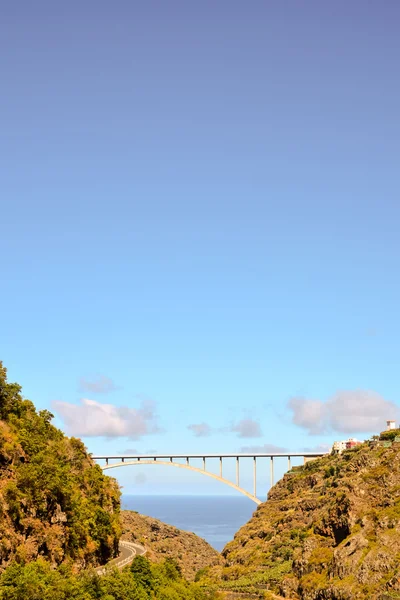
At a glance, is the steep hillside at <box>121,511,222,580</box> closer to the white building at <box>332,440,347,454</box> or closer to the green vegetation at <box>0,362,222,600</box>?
the white building at <box>332,440,347,454</box>

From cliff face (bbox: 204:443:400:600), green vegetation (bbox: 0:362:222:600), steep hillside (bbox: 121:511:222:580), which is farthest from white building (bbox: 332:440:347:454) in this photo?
green vegetation (bbox: 0:362:222:600)

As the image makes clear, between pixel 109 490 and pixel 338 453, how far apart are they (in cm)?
4971

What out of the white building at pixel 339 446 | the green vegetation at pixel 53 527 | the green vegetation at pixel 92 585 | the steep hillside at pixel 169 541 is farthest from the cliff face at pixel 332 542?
the steep hillside at pixel 169 541

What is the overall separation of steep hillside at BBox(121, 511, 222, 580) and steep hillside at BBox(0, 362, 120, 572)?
49.1 meters

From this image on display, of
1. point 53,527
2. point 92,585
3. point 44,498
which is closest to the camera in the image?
point 92,585

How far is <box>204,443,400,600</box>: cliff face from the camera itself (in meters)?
61.4

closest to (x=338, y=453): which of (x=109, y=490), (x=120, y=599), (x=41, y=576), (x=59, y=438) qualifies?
(x=109, y=490)

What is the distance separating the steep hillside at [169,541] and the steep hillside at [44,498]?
49.1 meters

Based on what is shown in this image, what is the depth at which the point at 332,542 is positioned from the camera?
7338 centimetres

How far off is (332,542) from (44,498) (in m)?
34.1

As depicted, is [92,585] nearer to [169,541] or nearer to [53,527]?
[53,527]

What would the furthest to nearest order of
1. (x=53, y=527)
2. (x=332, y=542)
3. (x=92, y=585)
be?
(x=332, y=542) < (x=53, y=527) < (x=92, y=585)

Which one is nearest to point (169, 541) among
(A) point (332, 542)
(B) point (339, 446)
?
(B) point (339, 446)

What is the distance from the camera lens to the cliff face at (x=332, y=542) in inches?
2418
